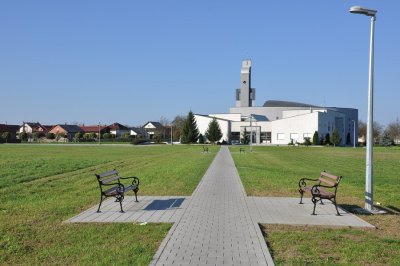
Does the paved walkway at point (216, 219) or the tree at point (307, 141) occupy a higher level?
the tree at point (307, 141)

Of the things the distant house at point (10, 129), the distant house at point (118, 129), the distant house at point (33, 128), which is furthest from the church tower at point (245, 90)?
the distant house at point (10, 129)

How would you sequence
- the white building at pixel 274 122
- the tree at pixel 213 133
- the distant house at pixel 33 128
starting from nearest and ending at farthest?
the tree at pixel 213 133 → the white building at pixel 274 122 → the distant house at pixel 33 128

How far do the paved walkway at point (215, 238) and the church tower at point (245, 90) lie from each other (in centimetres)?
11869

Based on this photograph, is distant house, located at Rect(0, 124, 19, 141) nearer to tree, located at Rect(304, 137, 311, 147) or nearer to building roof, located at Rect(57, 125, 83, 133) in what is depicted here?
building roof, located at Rect(57, 125, 83, 133)

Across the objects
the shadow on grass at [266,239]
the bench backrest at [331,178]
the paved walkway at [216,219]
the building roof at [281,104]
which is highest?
the building roof at [281,104]

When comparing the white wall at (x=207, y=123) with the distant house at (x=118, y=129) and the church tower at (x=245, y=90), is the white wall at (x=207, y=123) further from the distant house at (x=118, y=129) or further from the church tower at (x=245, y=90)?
the distant house at (x=118, y=129)

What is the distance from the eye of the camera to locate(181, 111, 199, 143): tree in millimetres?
109188

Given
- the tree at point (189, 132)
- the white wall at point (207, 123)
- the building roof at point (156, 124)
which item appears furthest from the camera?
the building roof at point (156, 124)

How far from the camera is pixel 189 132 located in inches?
4294

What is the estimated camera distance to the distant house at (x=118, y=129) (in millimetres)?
160000

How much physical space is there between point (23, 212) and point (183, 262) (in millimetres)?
5518

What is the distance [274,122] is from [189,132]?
25.5 m

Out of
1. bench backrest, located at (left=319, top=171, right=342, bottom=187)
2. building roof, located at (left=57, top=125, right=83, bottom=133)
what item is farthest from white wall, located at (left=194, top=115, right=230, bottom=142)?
bench backrest, located at (left=319, top=171, right=342, bottom=187)

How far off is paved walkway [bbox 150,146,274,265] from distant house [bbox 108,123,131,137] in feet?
492
